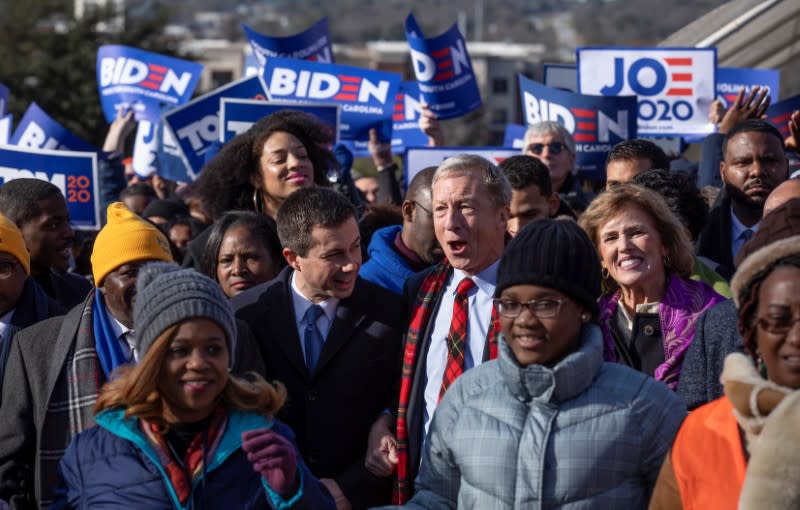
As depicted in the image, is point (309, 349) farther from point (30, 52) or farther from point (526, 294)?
point (30, 52)

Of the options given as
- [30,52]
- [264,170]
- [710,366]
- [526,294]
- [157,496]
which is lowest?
[157,496]

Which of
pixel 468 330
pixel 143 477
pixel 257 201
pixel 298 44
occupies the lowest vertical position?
pixel 143 477

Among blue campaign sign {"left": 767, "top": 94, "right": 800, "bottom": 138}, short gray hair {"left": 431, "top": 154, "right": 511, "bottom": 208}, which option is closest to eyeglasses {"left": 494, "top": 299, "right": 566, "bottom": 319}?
short gray hair {"left": 431, "top": 154, "right": 511, "bottom": 208}

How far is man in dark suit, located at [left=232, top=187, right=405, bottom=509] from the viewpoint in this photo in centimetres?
531

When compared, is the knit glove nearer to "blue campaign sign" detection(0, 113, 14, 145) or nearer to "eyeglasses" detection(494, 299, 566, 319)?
"eyeglasses" detection(494, 299, 566, 319)

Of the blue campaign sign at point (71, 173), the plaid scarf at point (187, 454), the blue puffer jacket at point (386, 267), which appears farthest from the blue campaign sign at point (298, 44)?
the plaid scarf at point (187, 454)

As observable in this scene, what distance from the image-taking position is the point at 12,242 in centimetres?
583

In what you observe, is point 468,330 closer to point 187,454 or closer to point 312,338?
→ point 312,338

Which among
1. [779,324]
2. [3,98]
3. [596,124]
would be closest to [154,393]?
[779,324]

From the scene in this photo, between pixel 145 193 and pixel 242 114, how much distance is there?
200 cm

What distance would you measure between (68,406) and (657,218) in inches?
91.0

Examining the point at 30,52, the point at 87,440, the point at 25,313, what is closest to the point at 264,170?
the point at 25,313

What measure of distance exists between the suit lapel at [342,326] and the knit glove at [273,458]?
110cm

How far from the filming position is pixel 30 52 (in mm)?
50188
